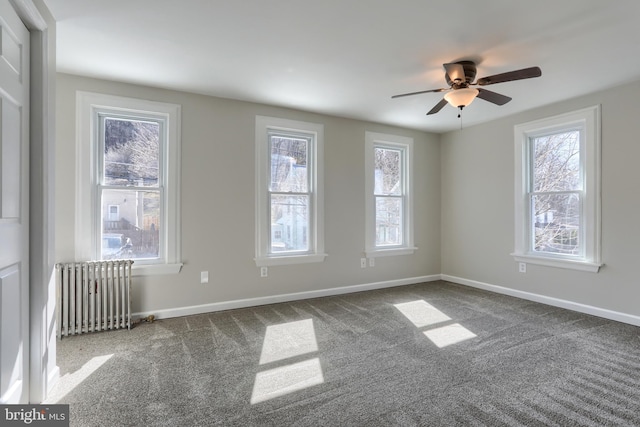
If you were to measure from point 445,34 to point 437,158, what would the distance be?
10.9 ft

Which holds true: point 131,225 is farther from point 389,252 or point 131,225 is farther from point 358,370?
point 389,252

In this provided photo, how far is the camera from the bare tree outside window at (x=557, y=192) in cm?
396

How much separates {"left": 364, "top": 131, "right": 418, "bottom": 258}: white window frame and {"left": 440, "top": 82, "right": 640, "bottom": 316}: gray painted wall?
725mm

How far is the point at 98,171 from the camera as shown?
3.37m

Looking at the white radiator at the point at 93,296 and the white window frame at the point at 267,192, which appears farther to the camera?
the white window frame at the point at 267,192

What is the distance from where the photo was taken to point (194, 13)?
2.25 m

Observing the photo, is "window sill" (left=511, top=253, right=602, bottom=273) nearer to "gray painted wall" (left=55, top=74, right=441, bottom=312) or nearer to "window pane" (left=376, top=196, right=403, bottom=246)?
"window pane" (left=376, top=196, right=403, bottom=246)

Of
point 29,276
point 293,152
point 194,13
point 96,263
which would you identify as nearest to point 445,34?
point 194,13

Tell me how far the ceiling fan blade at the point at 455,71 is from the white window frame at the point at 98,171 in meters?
2.78

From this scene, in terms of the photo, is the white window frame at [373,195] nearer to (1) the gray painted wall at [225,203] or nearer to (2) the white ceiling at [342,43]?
(1) the gray painted wall at [225,203]

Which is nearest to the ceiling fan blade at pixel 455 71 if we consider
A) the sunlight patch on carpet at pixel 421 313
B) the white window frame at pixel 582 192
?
the white window frame at pixel 582 192

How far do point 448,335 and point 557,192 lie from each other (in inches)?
96.1

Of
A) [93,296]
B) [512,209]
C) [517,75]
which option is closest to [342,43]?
[517,75]

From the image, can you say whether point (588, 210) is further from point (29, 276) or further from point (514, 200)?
point (29, 276)
